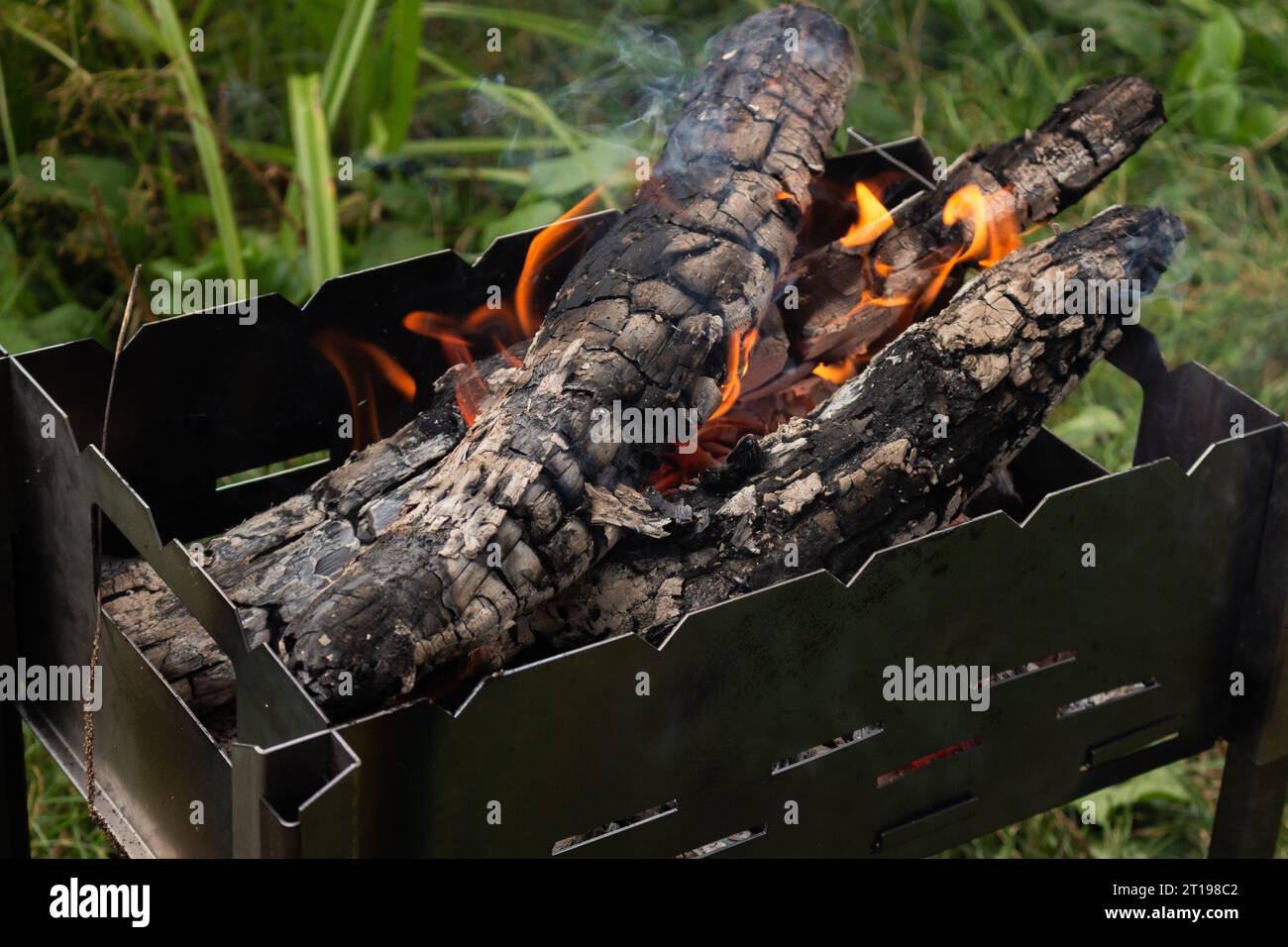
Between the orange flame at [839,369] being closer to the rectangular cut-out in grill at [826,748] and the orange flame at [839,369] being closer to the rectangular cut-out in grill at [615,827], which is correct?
the rectangular cut-out in grill at [826,748]

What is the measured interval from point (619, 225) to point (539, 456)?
1.65 feet

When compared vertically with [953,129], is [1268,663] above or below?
below

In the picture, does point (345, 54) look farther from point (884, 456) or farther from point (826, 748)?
point (826, 748)

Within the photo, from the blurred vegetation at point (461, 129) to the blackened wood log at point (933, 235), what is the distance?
24.9 inches

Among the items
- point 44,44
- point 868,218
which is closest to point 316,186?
point 44,44

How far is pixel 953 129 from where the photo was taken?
400cm

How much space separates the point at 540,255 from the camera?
2.37m

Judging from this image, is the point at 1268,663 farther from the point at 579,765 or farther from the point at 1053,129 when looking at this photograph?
the point at 579,765

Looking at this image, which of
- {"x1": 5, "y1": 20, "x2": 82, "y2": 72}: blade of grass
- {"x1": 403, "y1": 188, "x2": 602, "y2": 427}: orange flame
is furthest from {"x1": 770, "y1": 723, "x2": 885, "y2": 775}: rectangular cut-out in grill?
{"x1": 5, "y1": 20, "x2": 82, "y2": 72}: blade of grass

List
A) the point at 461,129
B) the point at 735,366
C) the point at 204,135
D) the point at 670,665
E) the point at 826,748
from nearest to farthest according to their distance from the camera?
the point at 670,665 < the point at 826,748 < the point at 735,366 < the point at 204,135 < the point at 461,129

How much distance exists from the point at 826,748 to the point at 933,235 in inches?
32.3

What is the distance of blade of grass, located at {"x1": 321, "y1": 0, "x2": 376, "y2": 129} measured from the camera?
3.53 m

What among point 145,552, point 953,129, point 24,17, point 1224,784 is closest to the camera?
point 145,552
